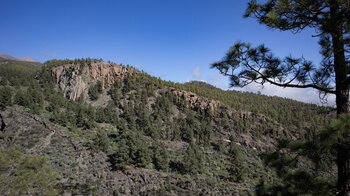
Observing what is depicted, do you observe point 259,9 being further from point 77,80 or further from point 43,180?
point 77,80

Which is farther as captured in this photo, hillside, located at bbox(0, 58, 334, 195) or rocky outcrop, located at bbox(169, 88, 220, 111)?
rocky outcrop, located at bbox(169, 88, 220, 111)

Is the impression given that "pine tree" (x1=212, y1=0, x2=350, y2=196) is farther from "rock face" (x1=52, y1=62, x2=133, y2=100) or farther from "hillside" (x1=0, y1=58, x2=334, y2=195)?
"rock face" (x1=52, y1=62, x2=133, y2=100)

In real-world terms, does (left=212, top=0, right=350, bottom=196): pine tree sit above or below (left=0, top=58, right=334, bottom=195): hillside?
above

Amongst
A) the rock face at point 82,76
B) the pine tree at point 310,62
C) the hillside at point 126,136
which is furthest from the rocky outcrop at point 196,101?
the pine tree at point 310,62

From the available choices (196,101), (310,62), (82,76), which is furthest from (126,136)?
(82,76)

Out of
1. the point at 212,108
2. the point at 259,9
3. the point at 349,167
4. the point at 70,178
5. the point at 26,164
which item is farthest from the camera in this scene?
the point at 212,108

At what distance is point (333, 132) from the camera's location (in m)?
2.25

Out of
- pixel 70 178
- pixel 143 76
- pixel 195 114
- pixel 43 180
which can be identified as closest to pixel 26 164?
pixel 43 180

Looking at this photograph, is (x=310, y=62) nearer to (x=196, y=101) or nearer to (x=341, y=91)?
(x=341, y=91)

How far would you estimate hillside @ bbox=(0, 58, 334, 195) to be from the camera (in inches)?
796

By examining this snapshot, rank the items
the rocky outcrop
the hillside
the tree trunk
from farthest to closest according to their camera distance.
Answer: the rocky outcrop < the hillside < the tree trunk

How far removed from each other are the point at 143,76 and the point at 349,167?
7200 cm

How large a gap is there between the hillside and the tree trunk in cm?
41

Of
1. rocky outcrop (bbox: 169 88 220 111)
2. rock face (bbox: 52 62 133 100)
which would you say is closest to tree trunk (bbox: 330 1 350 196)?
rocky outcrop (bbox: 169 88 220 111)
